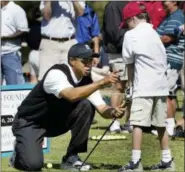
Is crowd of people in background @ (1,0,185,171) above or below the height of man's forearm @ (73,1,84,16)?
below

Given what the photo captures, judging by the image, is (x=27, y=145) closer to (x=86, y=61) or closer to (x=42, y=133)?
(x=42, y=133)

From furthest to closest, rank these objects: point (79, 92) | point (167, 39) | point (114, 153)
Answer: point (167, 39), point (114, 153), point (79, 92)

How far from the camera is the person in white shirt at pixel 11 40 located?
37.2 feet

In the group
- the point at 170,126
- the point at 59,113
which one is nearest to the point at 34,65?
the point at 170,126

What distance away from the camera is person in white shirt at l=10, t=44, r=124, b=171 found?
25.1 ft

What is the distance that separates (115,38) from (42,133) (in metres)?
3.25

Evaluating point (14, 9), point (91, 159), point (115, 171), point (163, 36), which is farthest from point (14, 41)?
point (115, 171)

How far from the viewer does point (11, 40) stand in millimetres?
11469

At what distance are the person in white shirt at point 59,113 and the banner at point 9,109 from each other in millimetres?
786

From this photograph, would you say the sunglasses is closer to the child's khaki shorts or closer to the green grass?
the child's khaki shorts

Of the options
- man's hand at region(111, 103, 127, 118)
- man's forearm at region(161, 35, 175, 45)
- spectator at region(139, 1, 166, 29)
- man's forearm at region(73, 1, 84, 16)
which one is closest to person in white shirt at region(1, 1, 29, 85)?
man's forearm at region(73, 1, 84, 16)

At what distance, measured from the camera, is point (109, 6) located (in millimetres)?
10992

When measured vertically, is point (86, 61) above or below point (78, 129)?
above

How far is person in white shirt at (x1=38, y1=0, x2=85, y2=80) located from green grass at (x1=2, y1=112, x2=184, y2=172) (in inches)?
60.6
